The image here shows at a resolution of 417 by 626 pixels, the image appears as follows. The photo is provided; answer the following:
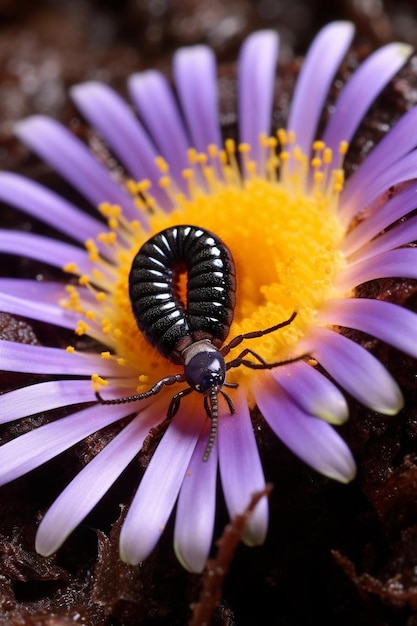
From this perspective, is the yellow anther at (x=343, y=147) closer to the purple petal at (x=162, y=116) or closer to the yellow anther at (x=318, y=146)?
the yellow anther at (x=318, y=146)

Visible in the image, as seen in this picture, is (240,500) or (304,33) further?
(304,33)

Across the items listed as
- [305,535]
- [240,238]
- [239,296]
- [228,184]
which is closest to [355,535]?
[305,535]

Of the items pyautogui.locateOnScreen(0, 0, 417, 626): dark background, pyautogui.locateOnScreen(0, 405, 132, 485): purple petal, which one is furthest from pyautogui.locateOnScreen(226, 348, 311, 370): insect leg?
pyautogui.locateOnScreen(0, 405, 132, 485): purple petal

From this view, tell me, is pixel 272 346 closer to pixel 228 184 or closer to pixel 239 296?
pixel 239 296

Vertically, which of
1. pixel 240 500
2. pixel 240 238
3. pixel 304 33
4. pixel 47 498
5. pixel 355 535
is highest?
pixel 304 33

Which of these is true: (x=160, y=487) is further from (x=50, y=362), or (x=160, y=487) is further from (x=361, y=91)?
(x=361, y=91)

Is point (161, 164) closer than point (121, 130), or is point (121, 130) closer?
point (161, 164)

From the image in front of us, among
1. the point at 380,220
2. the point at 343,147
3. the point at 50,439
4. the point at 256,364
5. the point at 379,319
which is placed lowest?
the point at 379,319

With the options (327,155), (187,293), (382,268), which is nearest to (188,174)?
(327,155)
